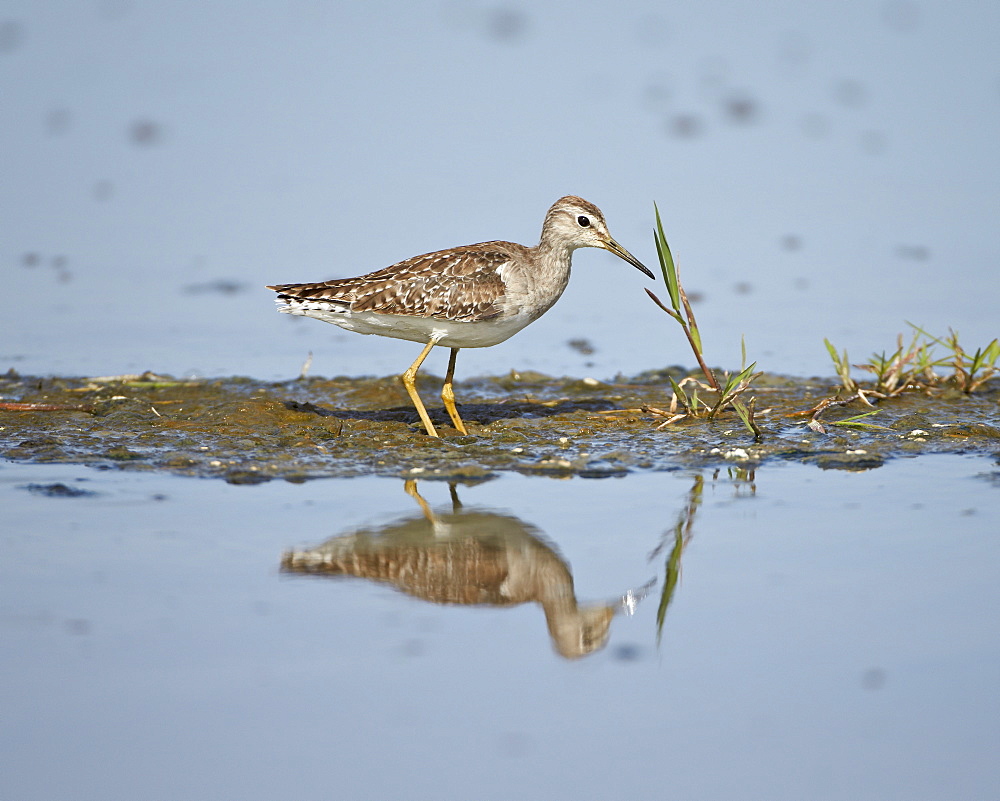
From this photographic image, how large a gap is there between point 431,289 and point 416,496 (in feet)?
8.30

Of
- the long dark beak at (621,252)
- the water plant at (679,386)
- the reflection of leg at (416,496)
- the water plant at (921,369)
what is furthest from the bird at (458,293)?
the water plant at (921,369)

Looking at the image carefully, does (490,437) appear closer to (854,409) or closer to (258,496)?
(258,496)

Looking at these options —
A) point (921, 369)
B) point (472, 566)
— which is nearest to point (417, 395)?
point (472, 566)

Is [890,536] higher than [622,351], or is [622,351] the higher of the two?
[622,351]

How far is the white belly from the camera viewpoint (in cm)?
931

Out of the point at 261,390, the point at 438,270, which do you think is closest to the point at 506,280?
the point at 438,270

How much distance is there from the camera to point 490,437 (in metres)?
8.74

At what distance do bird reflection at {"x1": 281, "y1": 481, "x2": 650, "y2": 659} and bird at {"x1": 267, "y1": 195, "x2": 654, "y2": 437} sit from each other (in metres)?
2.52

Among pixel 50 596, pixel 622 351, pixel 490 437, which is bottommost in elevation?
pixel 50 596

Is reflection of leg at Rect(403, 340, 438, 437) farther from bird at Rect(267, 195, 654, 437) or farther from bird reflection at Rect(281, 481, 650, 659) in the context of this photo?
bird reflection at Rect(281, 481, 650, 659)

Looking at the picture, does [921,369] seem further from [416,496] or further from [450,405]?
[416,496]

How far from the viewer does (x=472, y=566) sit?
602 centimetres

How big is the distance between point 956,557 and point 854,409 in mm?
3417

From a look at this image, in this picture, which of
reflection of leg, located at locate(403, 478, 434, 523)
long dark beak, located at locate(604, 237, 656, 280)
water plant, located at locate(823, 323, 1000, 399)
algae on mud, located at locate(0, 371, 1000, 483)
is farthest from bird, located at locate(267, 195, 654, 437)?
water plant, located at locate(823, 323, 1000, 399)
